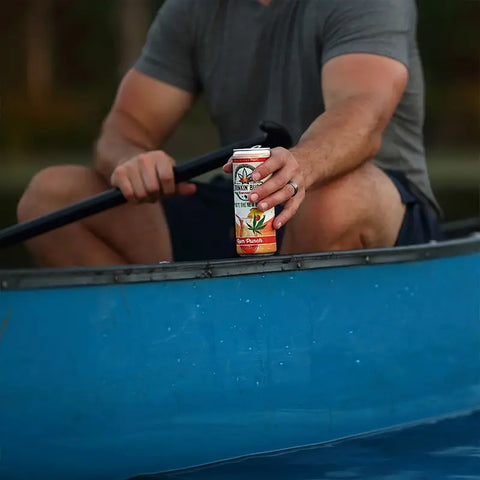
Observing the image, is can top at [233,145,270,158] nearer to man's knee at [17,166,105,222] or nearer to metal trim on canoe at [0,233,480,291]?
metal trim on canoe at [0,233,480,291]

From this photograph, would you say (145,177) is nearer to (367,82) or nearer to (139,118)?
(367,82)

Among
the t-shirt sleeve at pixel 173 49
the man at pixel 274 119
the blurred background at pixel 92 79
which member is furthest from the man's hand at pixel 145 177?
the blurred background at pixel 92 79

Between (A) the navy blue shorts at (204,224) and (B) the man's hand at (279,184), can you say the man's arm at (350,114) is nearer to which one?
(B) the man's hand at (279,184)

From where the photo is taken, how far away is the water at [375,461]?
331cm

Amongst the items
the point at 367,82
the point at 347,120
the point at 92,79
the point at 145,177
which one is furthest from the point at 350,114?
the point at 92,79

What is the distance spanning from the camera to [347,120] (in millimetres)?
3654

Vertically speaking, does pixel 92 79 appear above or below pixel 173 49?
above

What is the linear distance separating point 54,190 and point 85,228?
139mm

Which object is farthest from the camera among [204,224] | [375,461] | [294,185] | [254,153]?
[204,224]

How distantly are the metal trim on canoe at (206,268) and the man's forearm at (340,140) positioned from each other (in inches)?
7.1

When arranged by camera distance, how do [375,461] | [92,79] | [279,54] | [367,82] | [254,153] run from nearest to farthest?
A: 1. [254,153]
2. [375,461]
3. [367,82]
4. [279,54]
5. [92,79]

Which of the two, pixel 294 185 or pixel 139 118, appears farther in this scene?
pixel 139 118

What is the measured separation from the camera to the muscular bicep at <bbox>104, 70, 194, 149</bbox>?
4207 mm

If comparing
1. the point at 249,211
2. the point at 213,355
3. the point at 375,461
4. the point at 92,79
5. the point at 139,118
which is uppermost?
the point at 92,79
